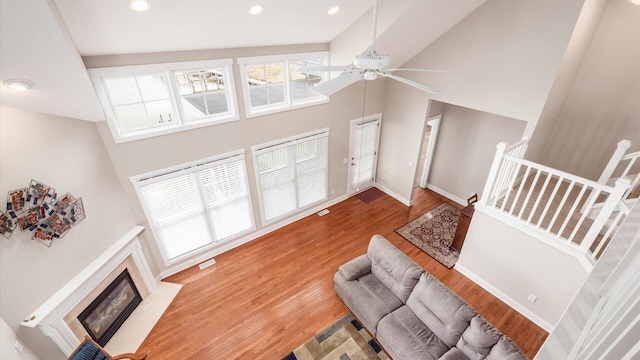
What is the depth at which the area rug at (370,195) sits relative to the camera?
7281 mm

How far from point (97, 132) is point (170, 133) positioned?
0.90 m

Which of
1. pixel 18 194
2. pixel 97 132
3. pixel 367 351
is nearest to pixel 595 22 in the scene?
pixel 367 351

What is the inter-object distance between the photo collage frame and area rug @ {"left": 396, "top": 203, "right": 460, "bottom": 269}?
5.63 meters

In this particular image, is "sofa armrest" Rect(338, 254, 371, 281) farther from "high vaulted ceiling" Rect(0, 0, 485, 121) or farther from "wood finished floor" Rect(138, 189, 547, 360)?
"high vaulted ceiling" Rect(0, 0, 485, 121)

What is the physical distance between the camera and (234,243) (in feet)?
19.1

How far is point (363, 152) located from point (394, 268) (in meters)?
3.59

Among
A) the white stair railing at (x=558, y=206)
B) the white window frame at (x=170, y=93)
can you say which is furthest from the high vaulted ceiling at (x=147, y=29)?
the white stair railing at (x=558, y=206)

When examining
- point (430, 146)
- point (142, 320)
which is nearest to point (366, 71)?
point (142, 320)

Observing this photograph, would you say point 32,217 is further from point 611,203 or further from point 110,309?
point 611,203

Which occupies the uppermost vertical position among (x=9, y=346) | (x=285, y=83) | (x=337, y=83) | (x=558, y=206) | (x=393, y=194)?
(x=285, y=83)

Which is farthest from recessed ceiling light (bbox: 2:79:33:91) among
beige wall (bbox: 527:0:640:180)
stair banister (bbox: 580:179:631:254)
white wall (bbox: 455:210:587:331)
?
beige wall (bbox: 527:0:640:180)

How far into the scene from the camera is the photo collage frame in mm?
2881

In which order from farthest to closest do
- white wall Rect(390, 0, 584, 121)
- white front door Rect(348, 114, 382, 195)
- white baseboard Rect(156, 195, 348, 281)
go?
white front door Rect(348, 114, 382, 195)
white baseboard Rect(156, 195, 348, 281)
white wall Rect(390, 0, 584, 121)

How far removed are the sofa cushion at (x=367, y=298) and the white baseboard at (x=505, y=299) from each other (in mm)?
1756
